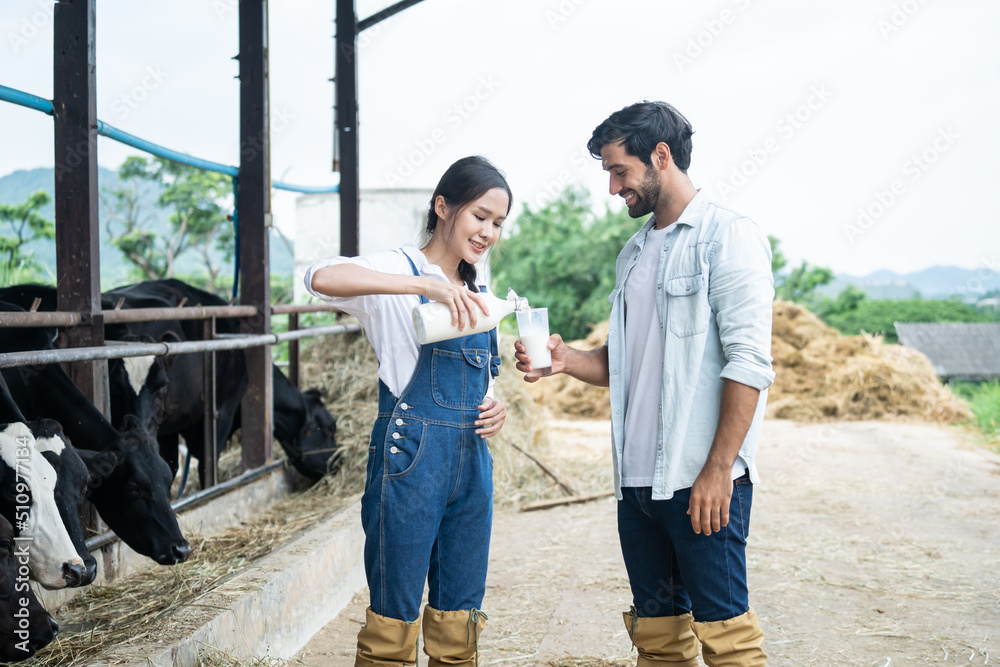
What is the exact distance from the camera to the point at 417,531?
1983 mm

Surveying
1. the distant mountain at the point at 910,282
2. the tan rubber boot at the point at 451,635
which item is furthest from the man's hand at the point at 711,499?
the distant mountain at the point at 910,282

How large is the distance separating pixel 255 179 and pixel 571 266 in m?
15.3

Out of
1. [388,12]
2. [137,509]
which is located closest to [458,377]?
[137,509]

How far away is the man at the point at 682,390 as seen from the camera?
6.36 feet

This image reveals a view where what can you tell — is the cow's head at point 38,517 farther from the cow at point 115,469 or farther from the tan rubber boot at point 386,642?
the tan rubber boot at point 386,642

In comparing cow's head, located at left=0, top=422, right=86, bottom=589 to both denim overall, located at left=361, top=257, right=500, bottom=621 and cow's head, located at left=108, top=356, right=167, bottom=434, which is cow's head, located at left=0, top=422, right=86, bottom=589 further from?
cow's head, located at left=108, top=356, right=167, bottom=434

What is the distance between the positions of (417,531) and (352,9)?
503 centimetres

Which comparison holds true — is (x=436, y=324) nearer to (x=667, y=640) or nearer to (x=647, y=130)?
(x=647, y=130)

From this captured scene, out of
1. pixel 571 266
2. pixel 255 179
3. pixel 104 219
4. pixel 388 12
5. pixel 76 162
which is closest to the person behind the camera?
pixel 76 162

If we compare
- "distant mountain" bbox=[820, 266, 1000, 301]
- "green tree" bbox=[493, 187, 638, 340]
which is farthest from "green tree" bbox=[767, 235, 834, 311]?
"distant mountain" bbox=[820, 266, 1000, 301]

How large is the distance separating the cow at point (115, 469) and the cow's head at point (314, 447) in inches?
84.0

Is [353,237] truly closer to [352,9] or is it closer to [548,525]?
[352,9]

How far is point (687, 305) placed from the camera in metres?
2.03

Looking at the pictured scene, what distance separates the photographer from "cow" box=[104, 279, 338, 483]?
4.45 metres
